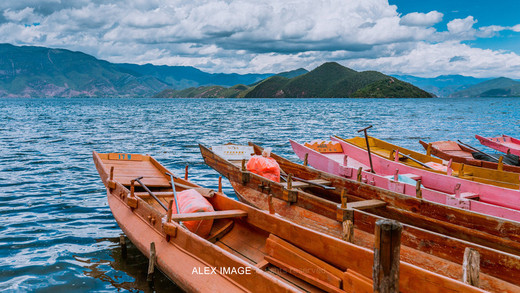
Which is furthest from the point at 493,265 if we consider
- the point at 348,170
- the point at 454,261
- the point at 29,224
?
the point at 29,224

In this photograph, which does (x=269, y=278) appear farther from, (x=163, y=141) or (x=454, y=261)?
(x=163, y=141)

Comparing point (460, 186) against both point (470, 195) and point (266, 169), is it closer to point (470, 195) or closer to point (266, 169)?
point (470, 195)

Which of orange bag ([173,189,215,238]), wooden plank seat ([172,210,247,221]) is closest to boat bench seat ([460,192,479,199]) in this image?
wooden plank seat ([172,210,247,221])

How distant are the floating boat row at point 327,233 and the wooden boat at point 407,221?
0.8 inches

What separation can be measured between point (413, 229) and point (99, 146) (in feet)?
87.2

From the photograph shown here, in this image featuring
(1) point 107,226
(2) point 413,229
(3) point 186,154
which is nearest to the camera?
(2) point 413,229

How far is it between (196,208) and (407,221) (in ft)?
15.9

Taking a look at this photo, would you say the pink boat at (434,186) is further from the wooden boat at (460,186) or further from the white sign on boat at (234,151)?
the white sign on boat at (234,151)

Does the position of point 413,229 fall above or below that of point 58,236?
above

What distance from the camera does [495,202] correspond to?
10.2 meters

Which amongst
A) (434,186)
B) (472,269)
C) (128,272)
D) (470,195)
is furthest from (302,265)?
(434,186)

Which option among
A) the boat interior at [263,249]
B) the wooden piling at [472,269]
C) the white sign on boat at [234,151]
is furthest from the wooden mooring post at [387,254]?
the white sign on boat at [234,151]

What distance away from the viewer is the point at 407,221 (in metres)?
8.61

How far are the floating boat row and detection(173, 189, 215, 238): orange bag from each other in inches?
0.9
